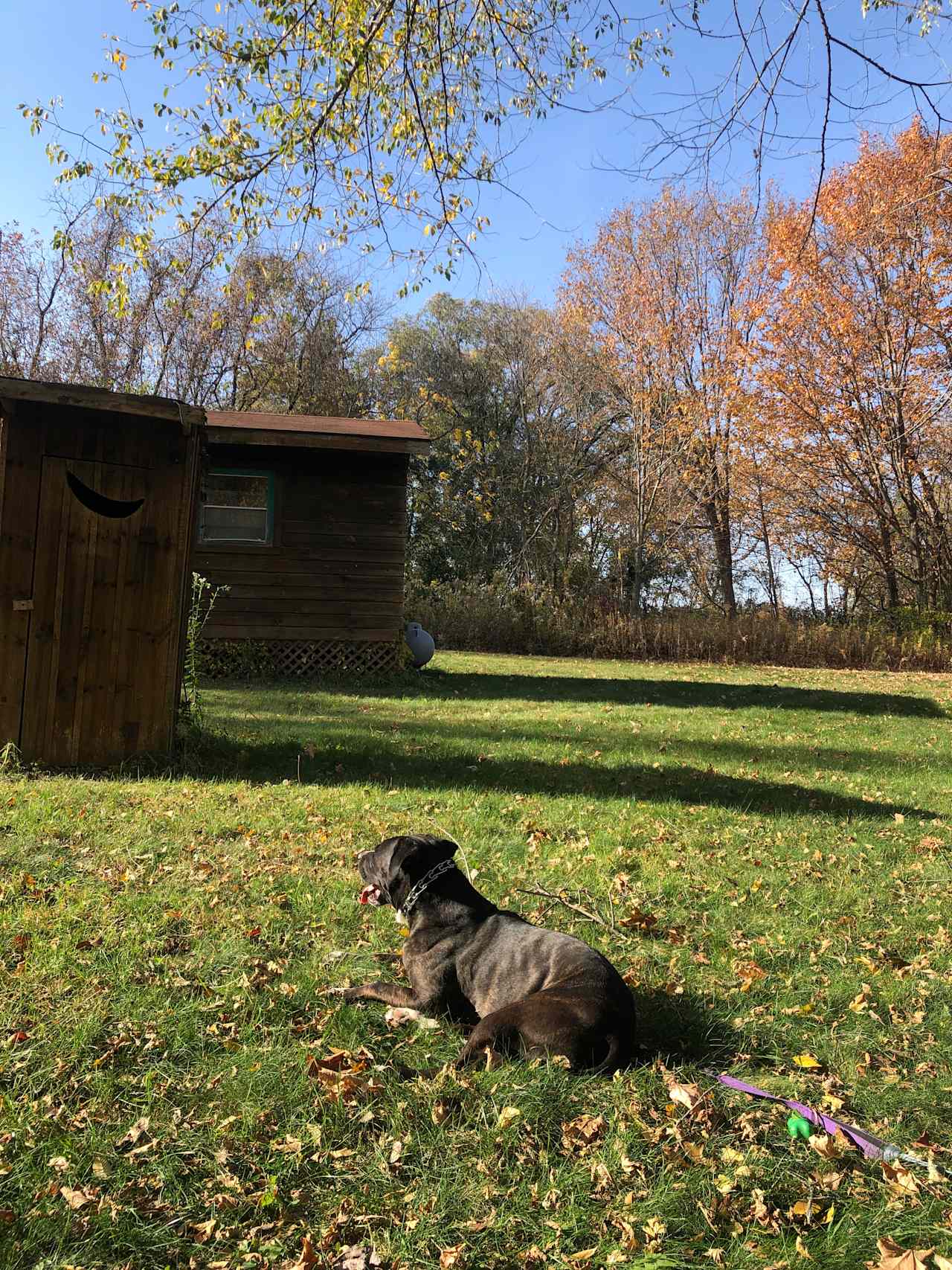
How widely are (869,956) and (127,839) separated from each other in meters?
4.07

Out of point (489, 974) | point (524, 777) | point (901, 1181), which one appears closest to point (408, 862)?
point (489, 974)

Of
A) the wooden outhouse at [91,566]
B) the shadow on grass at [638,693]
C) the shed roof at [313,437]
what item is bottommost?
the shadow on grass at [638,693]

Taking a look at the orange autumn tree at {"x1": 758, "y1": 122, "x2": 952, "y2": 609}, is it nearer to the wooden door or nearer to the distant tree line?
the distant tree line

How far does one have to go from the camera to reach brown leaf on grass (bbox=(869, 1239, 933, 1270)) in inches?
81.6

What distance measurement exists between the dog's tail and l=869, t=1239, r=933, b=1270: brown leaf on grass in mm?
844

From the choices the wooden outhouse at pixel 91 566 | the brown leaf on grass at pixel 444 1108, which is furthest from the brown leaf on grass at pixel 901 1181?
the wooden outhouse at pixel 91 566

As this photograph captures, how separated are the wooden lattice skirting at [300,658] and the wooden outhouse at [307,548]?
2 cm

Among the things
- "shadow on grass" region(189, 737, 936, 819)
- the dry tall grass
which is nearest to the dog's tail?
"shadow on grass" region(189, 737, 936, 819)

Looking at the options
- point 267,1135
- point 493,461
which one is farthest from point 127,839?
point 493,461

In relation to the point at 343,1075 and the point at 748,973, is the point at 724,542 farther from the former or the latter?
the point at 343,1075

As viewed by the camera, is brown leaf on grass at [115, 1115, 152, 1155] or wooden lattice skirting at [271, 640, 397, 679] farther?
wooden lattice skirting at [271, 640, 397, 679]

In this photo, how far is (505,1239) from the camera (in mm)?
2145

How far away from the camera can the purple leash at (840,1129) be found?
2.46m

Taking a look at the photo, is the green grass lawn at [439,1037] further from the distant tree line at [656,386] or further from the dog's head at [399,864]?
the distant tree line at [656,386]
